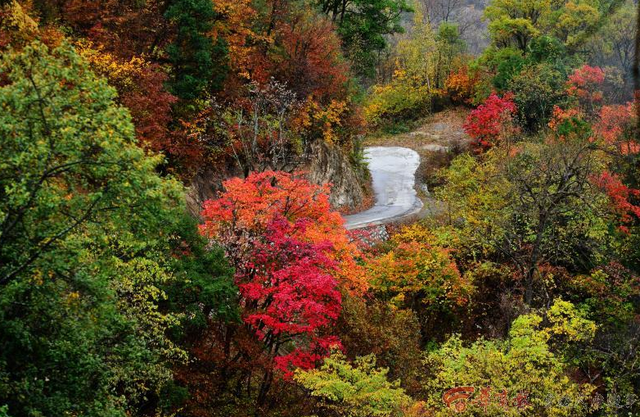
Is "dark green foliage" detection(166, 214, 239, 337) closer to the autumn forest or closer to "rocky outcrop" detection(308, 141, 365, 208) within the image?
the autumn forest

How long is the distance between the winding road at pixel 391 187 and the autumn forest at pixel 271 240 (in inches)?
15.3

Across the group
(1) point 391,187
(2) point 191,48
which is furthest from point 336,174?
(2) point 191,48

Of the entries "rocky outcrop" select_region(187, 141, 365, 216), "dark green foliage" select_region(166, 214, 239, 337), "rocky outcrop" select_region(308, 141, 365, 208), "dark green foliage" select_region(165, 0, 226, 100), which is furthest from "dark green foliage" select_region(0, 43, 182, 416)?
"rocky outcrop" select_region(308, 141, 365, 208)

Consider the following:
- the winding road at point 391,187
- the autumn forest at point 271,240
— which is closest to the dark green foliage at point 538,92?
the autumn forest at point 271,240

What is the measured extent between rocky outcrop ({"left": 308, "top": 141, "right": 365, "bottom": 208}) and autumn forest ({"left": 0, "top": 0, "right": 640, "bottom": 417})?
0.14 metres

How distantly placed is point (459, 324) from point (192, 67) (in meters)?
15.4

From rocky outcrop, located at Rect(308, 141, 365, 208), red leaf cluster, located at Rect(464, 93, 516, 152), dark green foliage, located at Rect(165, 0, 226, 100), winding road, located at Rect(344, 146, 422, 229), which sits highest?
dark green foliage, located at Rect(165, 0, 226, 100)

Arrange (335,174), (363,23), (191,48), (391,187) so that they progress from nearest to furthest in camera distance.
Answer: (191,48) → (335,174) → (391,187) → (363,23)

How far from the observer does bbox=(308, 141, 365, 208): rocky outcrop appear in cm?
3203

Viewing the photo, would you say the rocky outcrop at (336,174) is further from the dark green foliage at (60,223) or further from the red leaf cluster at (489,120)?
the dark green foliage at (60,223)

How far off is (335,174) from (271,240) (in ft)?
58.5

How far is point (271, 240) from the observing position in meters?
15.6

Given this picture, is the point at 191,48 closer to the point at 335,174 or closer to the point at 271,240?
the point at 335,174

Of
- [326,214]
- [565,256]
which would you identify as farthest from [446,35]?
[326,214]
